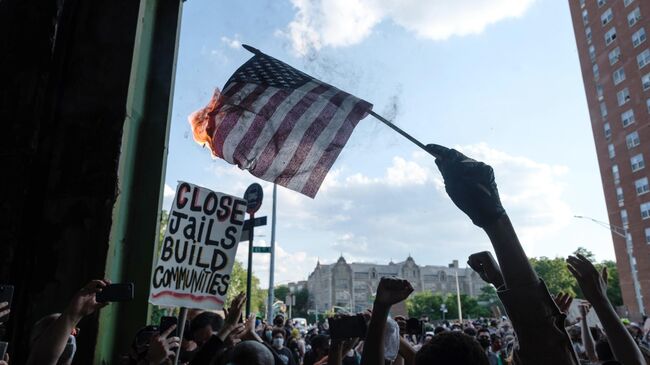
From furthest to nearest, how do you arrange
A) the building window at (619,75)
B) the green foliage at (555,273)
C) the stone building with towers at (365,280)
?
the stone building with towers at (365,280) → the green foliage at (555,273) → the building window at (619,75)

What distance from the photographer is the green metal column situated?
13.1ft

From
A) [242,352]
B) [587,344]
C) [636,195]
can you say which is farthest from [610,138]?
[242,352]

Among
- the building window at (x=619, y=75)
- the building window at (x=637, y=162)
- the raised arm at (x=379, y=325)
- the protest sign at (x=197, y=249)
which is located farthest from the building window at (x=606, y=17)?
the raised arm at (x=379, y=325)

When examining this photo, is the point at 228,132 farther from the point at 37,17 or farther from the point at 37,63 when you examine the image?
the point at 37,17

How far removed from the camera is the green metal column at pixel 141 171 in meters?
4.00

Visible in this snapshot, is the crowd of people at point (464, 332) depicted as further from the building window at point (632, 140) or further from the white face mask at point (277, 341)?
the building window at point (632, 140)

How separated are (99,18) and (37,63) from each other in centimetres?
69

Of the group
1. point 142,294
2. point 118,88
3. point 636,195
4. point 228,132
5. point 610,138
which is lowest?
point 142,294

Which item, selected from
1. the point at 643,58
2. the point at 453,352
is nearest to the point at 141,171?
the point at 453,352

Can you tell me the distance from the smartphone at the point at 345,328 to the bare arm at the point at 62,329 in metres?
1.31

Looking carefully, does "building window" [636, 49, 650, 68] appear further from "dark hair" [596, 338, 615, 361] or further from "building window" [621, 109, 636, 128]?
"dark hair" [596, 338, 615, 361]

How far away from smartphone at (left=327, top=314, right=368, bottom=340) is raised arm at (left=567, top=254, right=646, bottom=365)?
1.18 meters

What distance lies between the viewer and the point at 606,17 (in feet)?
190

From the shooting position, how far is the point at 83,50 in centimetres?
432
